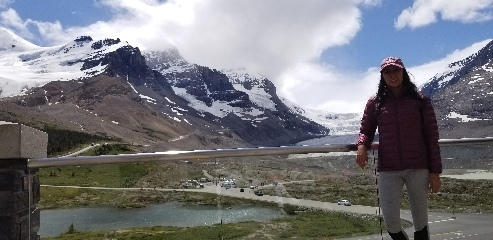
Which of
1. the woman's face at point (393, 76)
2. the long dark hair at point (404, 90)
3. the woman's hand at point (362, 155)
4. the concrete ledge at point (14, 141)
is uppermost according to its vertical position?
the woman's face at point (393, 76)

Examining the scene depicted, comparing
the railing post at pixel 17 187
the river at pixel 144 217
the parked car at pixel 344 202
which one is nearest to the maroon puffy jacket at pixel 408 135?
the parked car at pixel 344 202

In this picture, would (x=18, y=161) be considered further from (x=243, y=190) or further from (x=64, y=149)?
(x=64, y=149)

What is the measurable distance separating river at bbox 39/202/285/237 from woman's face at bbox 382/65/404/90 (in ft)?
4.34

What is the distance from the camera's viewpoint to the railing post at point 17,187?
126 inches

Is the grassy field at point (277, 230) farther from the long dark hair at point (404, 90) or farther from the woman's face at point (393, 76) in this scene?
the woman's face at point (393, 76)

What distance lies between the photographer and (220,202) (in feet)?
11.9

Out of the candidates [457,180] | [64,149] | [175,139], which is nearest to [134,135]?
[175,139]

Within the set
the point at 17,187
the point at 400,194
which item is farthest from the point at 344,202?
the point at 17,187

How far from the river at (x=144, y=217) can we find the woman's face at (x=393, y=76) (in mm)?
1323

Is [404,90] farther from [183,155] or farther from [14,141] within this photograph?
[14,141]

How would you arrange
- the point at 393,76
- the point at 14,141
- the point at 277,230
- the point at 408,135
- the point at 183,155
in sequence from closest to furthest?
the point at 14,141, the point at 408,135, the point at 393,76, the point at 183,155, the point at 277,230

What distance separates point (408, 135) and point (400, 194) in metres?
0.42

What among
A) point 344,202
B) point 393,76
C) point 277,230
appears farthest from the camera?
point 344,202

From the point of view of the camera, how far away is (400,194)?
3.37 metres
